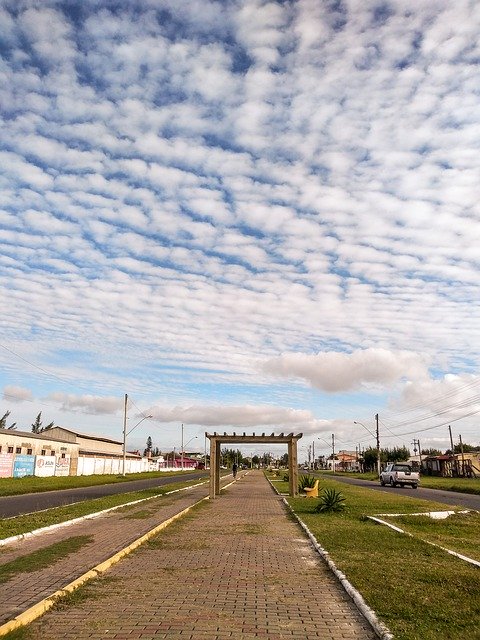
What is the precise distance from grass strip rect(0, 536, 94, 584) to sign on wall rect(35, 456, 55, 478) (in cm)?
3554

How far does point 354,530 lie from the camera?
1298 cm

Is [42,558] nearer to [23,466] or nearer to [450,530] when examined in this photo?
[450,530]

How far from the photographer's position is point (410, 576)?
303 inches

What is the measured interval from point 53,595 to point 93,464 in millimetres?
53467

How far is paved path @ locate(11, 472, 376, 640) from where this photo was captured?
5.40 m

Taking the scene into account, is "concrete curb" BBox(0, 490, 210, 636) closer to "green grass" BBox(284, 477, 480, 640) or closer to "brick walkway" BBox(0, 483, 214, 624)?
"brick walkway" BBox(0, 483, 214, 624)

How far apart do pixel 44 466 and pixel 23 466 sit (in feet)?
11.2

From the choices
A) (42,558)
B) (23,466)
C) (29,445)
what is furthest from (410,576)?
(29,445)

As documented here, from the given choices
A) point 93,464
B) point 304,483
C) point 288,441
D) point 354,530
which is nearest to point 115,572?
point 354,530

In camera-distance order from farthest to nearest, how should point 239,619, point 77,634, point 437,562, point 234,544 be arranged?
point 234,544
point 437,562
point 239,619
point 77,634

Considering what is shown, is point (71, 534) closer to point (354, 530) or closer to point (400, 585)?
point (354, 530)

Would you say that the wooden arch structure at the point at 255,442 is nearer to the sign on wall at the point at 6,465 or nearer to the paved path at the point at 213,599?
the paved path at the point at 213,599

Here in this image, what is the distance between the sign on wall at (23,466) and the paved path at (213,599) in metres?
34.0

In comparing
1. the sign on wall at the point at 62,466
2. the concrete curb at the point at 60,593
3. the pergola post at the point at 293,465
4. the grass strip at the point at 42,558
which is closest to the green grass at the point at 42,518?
the grass strip at the point at 42,558
